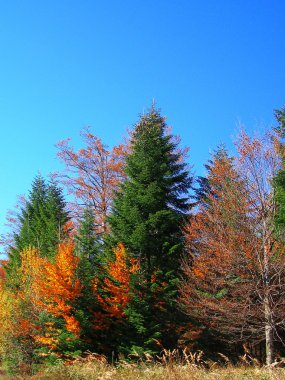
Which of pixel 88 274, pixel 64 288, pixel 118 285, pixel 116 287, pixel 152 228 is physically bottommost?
pixel 64 288

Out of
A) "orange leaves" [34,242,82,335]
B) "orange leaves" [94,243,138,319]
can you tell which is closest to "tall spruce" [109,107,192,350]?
"orange leaves" [94,243,138,319]

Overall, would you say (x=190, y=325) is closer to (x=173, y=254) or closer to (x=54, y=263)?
(x=173, y=254)

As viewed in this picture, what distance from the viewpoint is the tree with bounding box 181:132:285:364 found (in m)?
19.0

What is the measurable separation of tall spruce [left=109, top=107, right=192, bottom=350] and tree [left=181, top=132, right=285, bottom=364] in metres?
1.34

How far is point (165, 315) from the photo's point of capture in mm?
21734

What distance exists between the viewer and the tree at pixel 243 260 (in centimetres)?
1895

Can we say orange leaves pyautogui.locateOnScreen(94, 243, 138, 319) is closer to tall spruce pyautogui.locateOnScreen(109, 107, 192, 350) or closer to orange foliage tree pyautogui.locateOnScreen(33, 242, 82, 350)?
tall spruce pyautogui.locateOnScreen(109, 107, 192, 350)

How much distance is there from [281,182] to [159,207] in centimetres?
734

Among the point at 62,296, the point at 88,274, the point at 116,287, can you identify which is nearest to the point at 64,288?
the point at 62,296

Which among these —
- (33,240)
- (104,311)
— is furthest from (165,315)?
(33,240)

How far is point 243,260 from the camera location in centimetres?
1958

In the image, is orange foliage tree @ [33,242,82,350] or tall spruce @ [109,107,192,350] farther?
tall spruce @ [109,107,192,350]

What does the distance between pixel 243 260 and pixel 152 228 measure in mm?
5914

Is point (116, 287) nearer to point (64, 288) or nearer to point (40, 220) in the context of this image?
point (64, 288)
